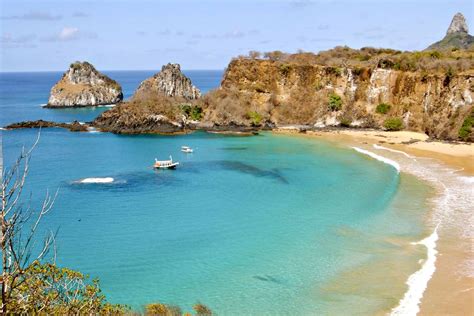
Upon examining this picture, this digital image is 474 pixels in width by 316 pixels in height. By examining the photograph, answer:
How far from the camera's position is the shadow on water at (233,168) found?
44775 mm

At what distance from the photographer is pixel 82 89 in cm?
11562

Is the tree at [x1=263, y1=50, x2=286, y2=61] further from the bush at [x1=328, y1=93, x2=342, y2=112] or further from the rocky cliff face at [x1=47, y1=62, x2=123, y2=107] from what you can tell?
the rocky cliff face at [x1=47, y1=62, x2=123, y2=107]

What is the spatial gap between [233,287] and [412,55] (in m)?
62.6

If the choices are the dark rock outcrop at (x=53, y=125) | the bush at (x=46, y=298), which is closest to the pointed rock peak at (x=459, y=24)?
the dark rock outcrop at (x=53, y=125)

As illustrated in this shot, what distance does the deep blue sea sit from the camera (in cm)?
2181

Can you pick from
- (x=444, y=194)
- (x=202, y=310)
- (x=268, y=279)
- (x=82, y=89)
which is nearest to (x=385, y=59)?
(x=444, y=194)

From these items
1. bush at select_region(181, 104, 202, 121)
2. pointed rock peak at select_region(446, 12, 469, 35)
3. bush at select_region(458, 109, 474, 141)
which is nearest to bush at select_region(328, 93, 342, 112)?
bush at select_region(181, 104, 202, 121)

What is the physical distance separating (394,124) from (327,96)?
12315 mm

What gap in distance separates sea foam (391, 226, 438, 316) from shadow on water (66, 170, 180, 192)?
22779 millimetres

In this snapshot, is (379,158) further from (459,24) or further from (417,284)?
(459,24)

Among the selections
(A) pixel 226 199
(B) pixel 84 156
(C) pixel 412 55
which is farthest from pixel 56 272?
(C) pixel 412 55

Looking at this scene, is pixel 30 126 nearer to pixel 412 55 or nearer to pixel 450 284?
pixel 412 55

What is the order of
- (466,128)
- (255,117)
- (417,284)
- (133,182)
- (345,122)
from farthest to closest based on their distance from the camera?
(255,117)
(345,122)
(466,128)
(133,182)
(417,284)

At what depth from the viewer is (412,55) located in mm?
74625
